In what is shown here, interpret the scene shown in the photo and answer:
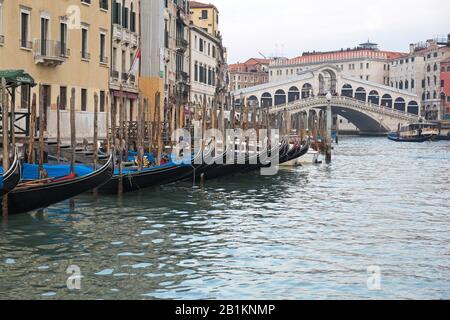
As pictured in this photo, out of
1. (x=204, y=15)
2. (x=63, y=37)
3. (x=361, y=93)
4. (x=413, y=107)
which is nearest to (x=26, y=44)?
(x=63, y=37)

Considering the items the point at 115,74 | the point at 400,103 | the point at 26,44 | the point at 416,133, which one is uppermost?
the point at 400,103

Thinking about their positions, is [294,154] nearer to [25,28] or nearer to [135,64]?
[135,64]

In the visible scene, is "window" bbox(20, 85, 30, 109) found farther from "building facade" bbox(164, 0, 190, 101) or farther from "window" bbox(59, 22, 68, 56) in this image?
"building facade" bbox(164, 0, 190, 101)

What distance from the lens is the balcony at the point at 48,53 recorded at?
19.1 metres

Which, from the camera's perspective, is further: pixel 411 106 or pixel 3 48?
pixel 411 106

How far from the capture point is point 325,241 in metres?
11.1

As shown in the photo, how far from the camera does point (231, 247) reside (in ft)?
34.6

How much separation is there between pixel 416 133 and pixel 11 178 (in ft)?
163

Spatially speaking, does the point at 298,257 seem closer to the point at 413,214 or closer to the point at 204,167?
the point at 413,214

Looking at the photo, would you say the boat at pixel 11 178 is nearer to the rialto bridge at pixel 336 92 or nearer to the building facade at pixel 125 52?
the building facade at pixel 125 52

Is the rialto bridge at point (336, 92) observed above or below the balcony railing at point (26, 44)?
above

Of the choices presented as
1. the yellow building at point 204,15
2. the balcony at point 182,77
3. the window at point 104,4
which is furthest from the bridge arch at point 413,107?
the window at point 104,4
